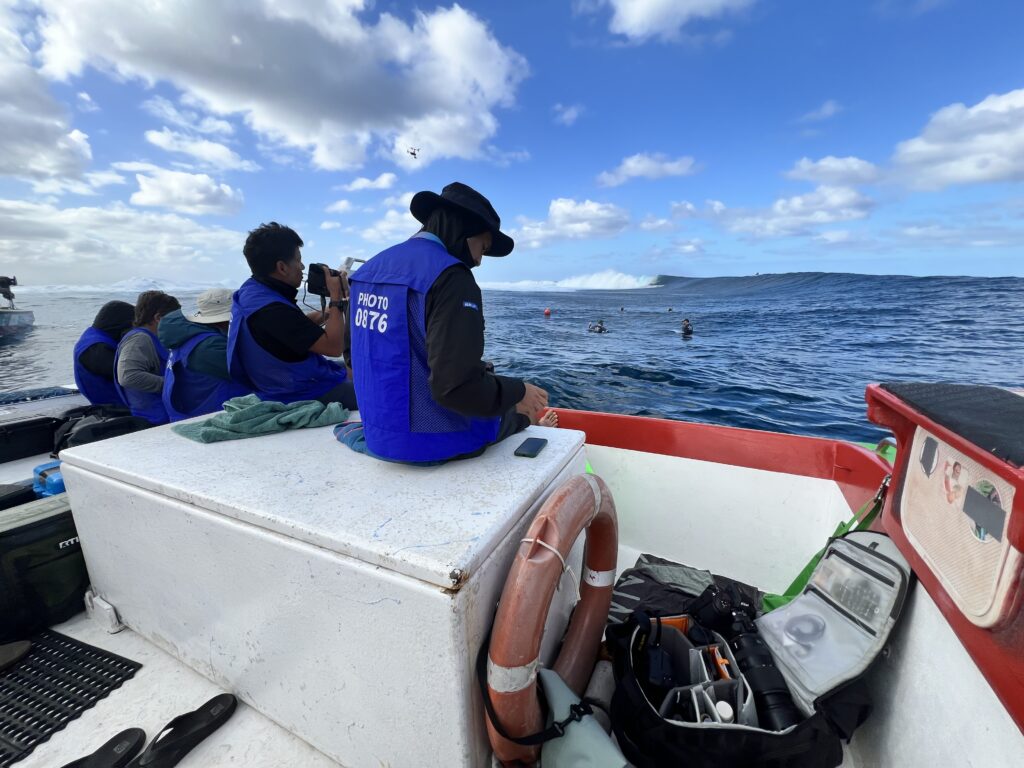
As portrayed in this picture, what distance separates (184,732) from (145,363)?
2859 millimetres

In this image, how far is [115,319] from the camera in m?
3.77

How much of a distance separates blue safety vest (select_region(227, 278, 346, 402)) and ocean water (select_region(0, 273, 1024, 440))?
504cm

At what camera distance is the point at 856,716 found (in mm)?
1304

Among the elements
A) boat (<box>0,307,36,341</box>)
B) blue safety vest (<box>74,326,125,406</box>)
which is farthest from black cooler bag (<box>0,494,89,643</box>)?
boat (<box>0,307,36,341</box>)

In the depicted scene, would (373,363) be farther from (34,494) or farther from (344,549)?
(34,494)

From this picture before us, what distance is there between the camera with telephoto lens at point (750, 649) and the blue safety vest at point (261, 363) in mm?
2239

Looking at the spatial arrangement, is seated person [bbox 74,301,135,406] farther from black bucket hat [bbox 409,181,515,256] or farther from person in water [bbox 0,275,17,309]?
person in water [bbox 0,275,17,309]

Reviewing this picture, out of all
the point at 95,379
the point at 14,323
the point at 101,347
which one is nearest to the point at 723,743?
the point at 101,347

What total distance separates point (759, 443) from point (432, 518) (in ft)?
6.50

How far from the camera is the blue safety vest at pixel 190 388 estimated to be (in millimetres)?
2762

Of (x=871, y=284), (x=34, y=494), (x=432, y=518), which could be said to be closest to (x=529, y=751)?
(x=432, y=518)

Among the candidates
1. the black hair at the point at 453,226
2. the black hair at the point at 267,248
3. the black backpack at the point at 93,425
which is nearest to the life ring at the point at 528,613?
the black hair at the point at 453,226

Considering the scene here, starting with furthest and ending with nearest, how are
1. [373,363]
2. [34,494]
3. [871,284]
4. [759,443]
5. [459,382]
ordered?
[871,284] → [759,443] → [34,494] → [373,363] → [459,382]

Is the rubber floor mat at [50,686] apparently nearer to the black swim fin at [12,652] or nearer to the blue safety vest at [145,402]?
the black swim fin at [12,652]
